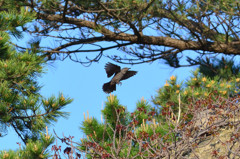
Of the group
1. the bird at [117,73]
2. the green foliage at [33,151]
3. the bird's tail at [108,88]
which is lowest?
the green foliage at [33,151]

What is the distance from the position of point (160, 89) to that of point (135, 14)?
→ 173 cm

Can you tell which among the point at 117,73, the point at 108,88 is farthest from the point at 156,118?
the point at 117,73

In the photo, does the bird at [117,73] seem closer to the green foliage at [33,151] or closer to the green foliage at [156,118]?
the green foliage at [156,118]

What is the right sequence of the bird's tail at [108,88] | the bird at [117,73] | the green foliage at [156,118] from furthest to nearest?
the bird's tail at [108,88], the bird at [117,73], the green foliage at [156,118]

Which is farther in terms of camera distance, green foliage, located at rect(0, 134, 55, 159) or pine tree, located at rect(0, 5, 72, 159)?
pine tree, located at rect(0, 5, 72, 159)

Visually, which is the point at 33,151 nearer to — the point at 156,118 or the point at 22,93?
the point at 22,93

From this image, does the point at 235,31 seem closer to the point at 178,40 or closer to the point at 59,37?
the point at 178,40

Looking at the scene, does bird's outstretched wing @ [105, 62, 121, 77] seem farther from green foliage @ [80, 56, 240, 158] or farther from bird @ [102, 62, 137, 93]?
green foliage @ [80, 56, 240, 158]

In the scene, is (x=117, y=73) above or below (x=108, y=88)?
above

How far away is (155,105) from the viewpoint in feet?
24.3

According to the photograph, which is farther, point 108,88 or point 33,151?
point 108,88

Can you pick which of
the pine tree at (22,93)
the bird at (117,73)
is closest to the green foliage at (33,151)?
the pine tree at (22,93)

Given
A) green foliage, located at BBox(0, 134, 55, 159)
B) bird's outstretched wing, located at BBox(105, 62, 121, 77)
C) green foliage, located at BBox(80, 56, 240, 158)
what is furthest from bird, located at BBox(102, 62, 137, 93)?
green foliage, located at BBox(0, 134, 55, 159)

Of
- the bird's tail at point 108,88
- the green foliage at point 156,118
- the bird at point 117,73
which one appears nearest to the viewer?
the green foliage at point 156,118
